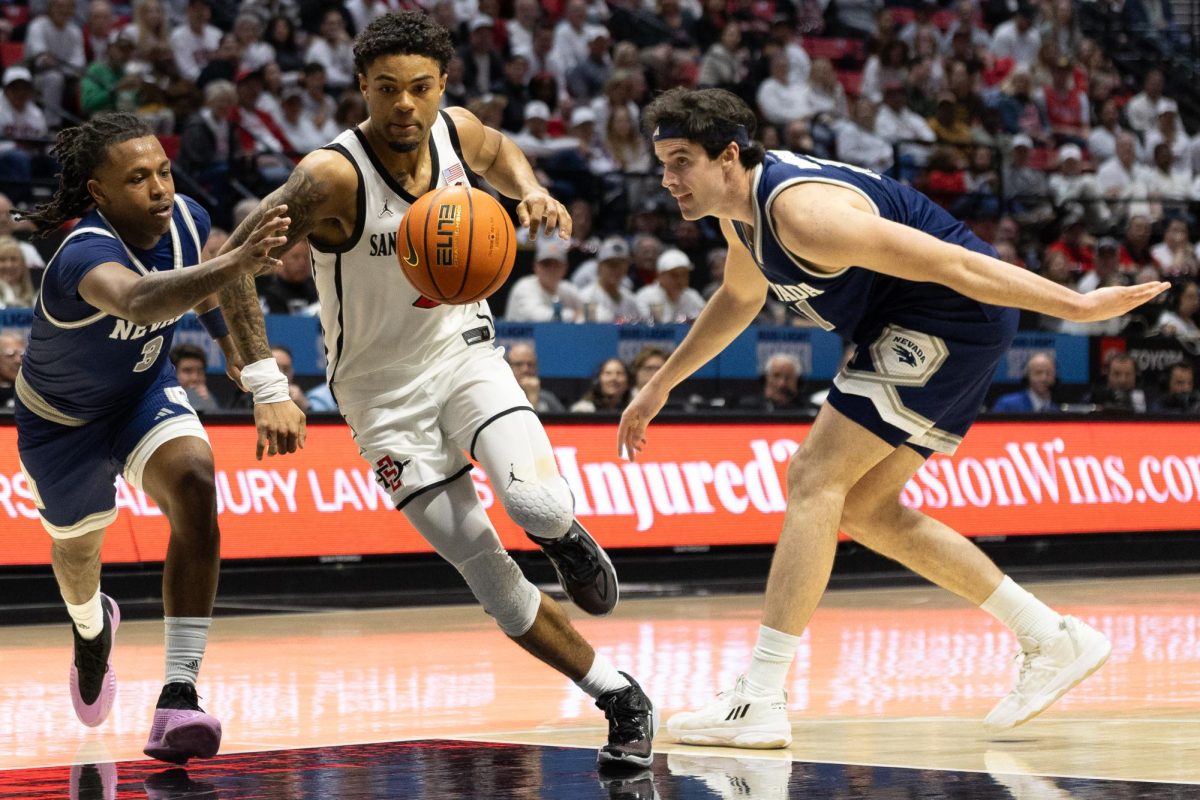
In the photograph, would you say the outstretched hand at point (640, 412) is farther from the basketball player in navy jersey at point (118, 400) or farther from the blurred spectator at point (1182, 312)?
the blurred spectator at point (1182, 312)

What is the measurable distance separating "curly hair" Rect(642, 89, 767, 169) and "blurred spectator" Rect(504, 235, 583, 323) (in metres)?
7.69

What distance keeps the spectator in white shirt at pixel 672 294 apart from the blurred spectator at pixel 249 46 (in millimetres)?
4196

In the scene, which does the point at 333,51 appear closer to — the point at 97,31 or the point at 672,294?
the point at 97,31

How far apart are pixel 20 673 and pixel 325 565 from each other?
3418mm

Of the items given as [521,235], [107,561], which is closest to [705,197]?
[107,561]

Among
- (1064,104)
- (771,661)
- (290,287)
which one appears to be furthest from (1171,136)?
(771,661)

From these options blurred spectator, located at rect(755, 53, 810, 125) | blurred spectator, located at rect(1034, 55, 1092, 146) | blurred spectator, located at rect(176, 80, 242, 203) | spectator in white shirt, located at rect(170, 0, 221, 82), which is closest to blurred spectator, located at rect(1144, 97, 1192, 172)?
blurred spectator, located at rect(1034, 55, 1092, 146)

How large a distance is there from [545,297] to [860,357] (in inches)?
314

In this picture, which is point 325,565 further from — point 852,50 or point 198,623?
point 852,50

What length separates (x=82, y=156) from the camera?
5.67 meters

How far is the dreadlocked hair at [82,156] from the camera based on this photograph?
5652 mm

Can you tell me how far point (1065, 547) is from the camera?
43.0 feet

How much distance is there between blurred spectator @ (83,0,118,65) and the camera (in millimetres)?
15250

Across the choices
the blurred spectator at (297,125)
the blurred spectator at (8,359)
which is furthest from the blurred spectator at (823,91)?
the blurred spectator at (8,359)
